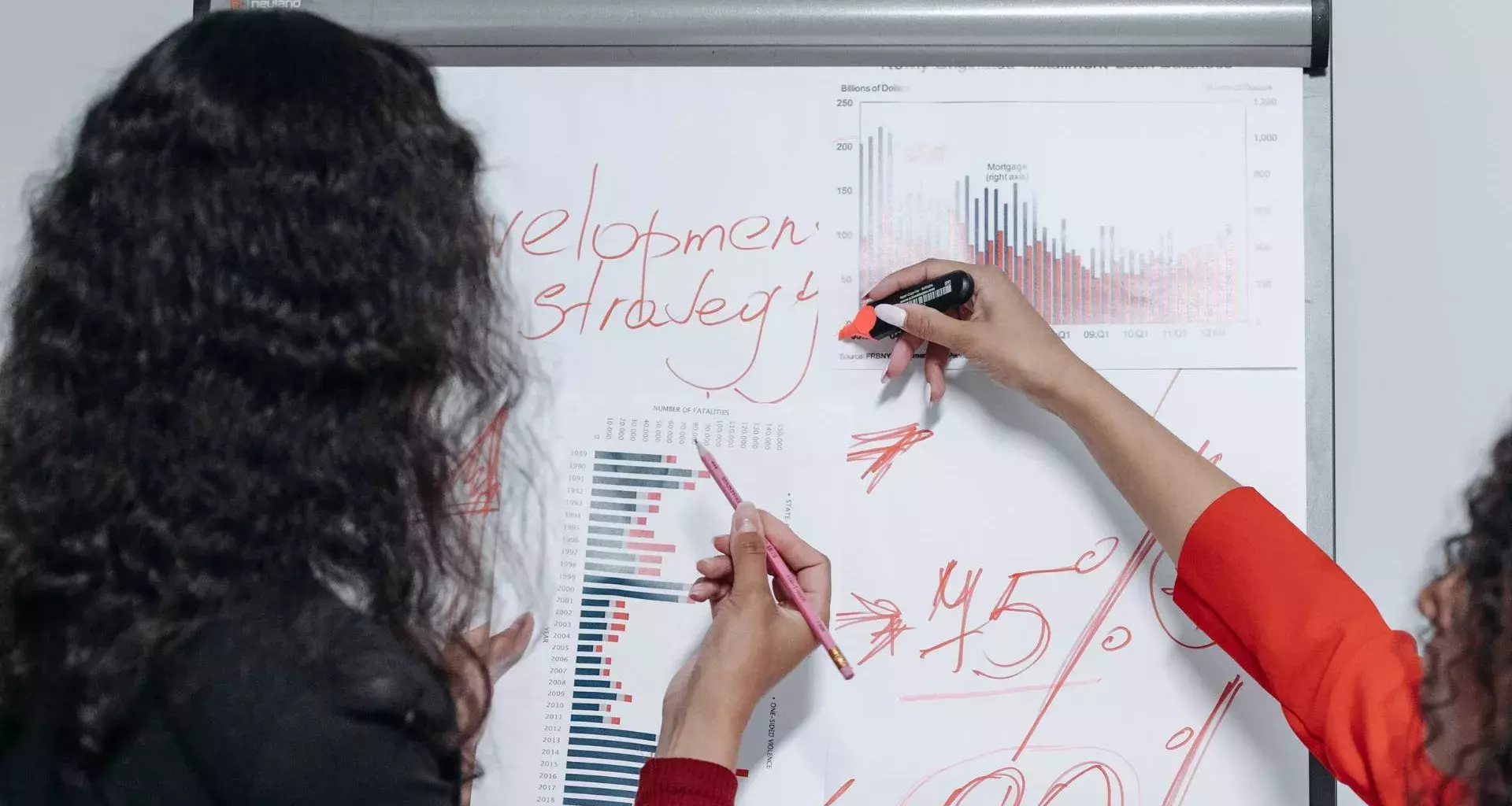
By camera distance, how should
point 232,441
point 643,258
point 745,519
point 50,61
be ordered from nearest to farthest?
point 232,441, point 745,519, point 643,258, point 50,61

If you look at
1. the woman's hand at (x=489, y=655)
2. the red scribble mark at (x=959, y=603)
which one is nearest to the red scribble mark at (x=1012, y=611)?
the red scribble mark at (x=959, y=603)

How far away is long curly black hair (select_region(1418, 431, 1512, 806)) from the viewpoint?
561 millimetres

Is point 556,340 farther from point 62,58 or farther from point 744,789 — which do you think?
point 62,58

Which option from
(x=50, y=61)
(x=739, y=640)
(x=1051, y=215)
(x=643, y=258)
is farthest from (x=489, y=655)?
(x=50, y=61)

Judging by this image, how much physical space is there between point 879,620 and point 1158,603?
0.21 meters

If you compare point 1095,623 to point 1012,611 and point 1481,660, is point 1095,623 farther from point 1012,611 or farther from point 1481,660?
point 1481,660

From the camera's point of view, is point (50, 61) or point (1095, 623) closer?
point (1095, 623)

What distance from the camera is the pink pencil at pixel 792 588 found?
739 millimetres

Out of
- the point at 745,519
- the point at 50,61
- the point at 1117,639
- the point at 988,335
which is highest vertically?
the point at 50,61

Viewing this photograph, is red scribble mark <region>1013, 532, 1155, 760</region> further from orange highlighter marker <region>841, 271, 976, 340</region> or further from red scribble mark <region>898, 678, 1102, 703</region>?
orange highlighter marker <region>841, 271, 976, 340</region>

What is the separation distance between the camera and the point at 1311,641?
67cm

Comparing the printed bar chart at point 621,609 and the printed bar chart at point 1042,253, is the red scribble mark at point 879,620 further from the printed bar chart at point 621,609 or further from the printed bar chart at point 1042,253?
the printed bar chart at point 1042,253

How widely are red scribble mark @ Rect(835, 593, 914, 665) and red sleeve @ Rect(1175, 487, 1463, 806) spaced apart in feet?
0.66

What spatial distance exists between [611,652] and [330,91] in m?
0.45
